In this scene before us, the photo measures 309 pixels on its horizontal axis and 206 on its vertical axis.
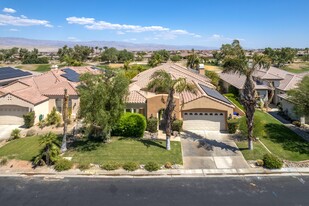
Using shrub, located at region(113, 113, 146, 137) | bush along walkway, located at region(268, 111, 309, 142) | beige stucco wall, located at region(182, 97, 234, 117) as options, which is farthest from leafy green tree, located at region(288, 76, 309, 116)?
shrub, located at region(113, 113, 146, 137)

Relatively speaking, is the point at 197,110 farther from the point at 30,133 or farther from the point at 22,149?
the point at 30,133

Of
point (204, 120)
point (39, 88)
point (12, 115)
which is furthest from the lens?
point (39, 88)

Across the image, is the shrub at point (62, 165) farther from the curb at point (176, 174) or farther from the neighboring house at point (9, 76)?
the neighboring house at point (9, 76)

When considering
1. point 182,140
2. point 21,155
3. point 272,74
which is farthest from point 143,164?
point 272,74

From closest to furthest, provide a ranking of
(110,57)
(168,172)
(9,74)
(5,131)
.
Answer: (168,172)
(5,131)
(9,74)
(110,57)

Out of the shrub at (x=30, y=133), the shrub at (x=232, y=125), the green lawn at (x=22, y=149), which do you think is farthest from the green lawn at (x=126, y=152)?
the shrub at (x=30, y=133)

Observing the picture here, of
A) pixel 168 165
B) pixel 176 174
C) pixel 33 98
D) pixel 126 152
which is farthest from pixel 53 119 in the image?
pixel 176 174

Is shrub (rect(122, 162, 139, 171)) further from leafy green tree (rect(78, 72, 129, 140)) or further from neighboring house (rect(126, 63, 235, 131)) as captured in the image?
neighboring house (rect(126, 63, 235, 131))
